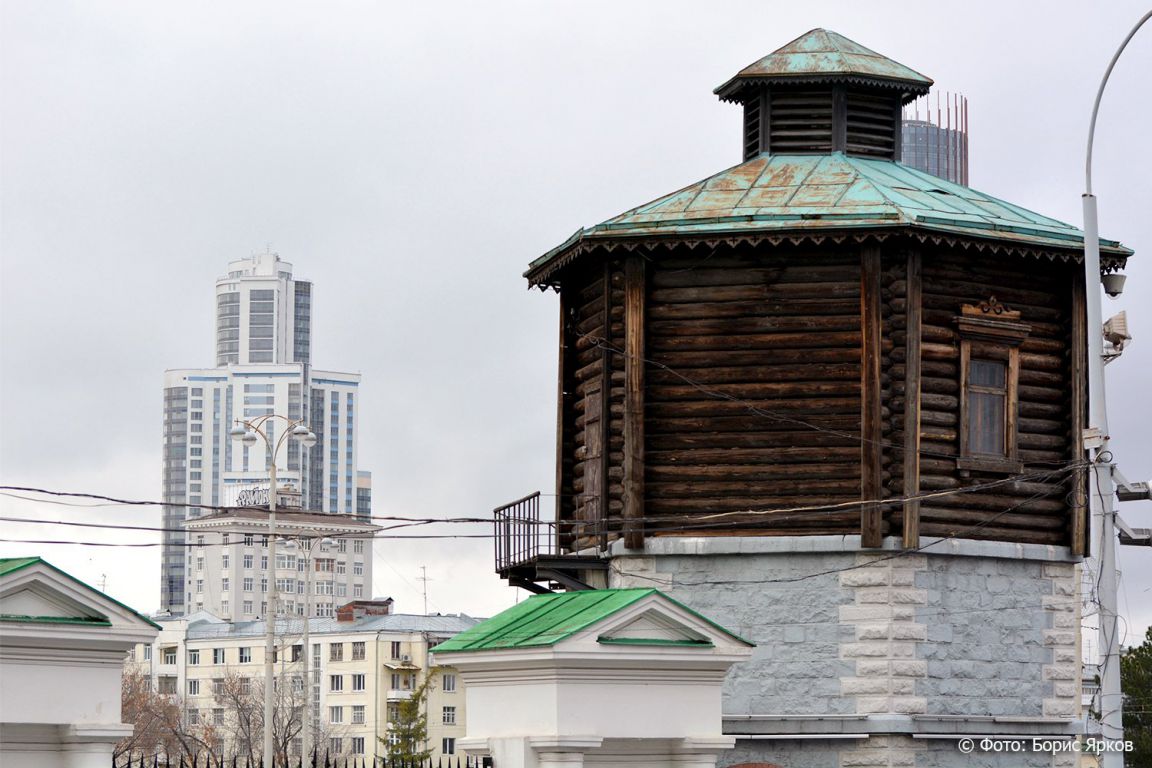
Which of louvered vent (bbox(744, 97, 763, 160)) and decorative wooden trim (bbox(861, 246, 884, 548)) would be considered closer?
decorative wooden trim (bbox(861, 246, 884, 548))

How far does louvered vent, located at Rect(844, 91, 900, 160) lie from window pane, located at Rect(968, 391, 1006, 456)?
182 inches

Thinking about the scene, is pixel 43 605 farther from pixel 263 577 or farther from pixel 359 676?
pixel 263 577

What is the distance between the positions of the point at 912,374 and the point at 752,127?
231 inches

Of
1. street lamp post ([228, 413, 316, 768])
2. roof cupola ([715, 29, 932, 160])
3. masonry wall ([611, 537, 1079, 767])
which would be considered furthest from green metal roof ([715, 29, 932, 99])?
street lamp post ([228, 413, 316, 768])

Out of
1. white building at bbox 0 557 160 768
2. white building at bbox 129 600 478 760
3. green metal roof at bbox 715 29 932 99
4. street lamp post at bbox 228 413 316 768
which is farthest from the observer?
white building at bbox 129 600 478 760

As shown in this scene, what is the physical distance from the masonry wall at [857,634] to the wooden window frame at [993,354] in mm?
1127

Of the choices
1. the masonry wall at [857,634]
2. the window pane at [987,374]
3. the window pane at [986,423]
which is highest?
the window pane at [987,374]

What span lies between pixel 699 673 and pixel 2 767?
618 cm

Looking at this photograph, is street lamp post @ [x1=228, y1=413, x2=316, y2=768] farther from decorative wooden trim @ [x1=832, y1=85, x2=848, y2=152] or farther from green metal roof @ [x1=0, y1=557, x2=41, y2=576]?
green metal roof @ [x1=0, y1=557, x2=41, y2=576]

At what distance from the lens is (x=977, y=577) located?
2666 centimetres

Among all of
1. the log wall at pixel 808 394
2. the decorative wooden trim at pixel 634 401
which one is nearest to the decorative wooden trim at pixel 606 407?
the log wall at pixel 808 394

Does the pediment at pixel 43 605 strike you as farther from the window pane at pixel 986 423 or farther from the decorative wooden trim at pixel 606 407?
the window pane at pixel 986 423

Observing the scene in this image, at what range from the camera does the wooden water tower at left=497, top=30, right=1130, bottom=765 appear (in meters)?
26.1

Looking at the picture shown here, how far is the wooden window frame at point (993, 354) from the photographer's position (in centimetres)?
2692
